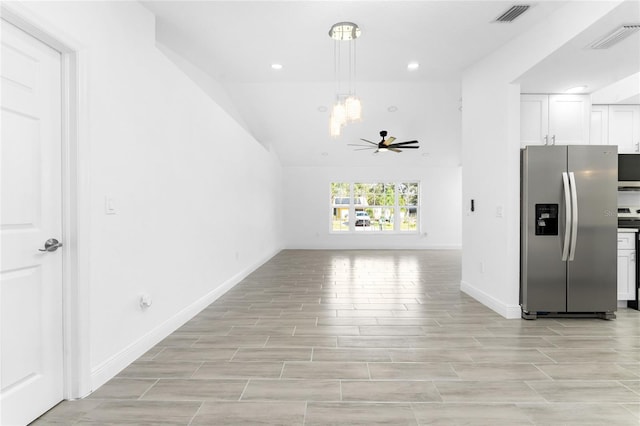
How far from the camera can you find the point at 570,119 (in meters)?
4.15

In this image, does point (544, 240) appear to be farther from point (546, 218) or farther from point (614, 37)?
point (614, 37)

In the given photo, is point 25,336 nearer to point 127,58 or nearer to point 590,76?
point 127,58

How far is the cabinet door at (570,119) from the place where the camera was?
4.12 meters

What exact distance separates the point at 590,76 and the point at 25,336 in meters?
5.23

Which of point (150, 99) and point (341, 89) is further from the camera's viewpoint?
point (341, 89)

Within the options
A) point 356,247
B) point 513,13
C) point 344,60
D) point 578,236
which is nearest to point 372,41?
point 344,60

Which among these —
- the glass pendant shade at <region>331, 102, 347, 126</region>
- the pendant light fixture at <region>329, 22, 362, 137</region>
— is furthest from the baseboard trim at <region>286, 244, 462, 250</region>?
the glass pendant shade at <region>331, 102, 347, 126</region>

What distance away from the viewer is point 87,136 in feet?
7.26

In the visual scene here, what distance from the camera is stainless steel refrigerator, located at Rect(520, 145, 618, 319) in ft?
12.0

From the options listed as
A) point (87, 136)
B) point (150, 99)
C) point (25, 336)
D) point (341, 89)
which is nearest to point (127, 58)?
point (150, 99)

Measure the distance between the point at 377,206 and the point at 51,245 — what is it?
936 cm

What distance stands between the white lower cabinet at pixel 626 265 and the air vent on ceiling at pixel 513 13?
2702 millimetres

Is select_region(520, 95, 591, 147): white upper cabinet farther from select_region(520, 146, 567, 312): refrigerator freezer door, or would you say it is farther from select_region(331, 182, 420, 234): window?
select_region(331, 182, 420, 234): window

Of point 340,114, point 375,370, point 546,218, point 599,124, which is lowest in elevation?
point 375,370
